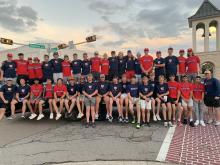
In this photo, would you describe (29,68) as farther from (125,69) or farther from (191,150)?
(191,150)

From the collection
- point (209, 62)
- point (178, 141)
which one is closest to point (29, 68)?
point (178, 141)

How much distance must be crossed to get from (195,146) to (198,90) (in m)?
2.99

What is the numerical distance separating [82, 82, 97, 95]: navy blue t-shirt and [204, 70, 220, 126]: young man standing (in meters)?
3.77

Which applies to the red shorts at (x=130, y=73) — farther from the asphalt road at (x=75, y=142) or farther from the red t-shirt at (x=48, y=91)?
the red t-shirt at (x=48, y=91)

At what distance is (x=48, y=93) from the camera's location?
32.2 feet

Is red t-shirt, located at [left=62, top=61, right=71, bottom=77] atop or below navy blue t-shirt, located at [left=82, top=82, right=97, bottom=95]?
atop

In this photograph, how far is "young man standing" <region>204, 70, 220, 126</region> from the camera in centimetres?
872

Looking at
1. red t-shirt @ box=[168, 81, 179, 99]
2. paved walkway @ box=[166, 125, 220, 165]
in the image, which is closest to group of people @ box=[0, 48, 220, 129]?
red t-shirt @ box=[168, 81, 179, 99]

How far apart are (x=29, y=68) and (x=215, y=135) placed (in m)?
7.45

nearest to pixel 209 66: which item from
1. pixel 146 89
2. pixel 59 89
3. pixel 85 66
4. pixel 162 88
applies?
pixel 85 66

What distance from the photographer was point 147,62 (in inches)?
406

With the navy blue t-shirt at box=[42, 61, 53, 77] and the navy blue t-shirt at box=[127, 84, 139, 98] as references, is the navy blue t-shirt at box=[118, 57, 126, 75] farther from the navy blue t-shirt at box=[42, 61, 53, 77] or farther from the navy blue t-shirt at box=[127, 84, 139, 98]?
the navy blue t-shirt at box=[42, 61, 53, 77]

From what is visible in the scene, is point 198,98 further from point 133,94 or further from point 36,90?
point 36,90

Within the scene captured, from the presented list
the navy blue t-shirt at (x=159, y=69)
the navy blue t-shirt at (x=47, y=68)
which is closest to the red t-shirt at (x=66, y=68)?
the navy blue t-shirt at (x=47, y=68)
